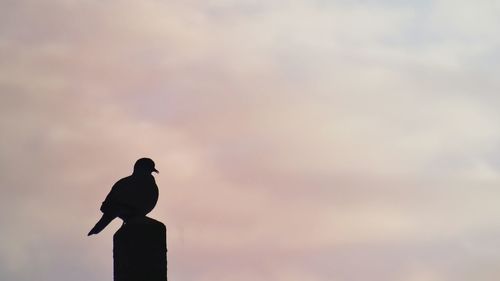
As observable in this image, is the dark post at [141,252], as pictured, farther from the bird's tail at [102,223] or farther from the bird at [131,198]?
the bird's tail at [102,223]

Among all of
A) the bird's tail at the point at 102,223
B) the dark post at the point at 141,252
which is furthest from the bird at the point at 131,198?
the dark post at the point at 141,252

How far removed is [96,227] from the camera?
27.9 feet

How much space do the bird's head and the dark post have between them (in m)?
1.07

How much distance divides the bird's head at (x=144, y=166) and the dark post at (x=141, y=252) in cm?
107

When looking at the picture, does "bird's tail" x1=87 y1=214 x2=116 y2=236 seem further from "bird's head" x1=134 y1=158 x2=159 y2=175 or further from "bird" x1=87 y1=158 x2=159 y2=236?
"bird's head" x1=134 y1=158 x2=159 y2=175

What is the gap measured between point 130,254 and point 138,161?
1.56m

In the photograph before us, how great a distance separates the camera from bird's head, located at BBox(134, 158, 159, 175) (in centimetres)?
847

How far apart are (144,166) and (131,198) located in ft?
2.28

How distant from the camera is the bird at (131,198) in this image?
7898 mm

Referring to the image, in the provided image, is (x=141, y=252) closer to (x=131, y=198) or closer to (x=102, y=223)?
(x=131, y=198)

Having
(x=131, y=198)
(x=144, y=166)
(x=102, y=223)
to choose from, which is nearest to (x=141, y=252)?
(x=131, y=198)

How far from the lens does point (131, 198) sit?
7.98 meters

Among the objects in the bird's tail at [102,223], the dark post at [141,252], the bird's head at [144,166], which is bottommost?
the dark post at [141,252]

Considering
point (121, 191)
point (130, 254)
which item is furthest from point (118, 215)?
point (130, 254)
